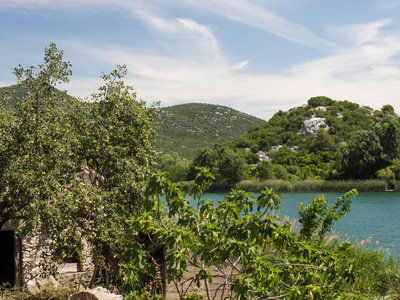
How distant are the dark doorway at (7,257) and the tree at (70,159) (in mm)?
3907

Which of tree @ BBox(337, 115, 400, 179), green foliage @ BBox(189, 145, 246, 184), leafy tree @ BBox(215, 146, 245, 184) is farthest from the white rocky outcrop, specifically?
leafy tree @ BBox(215, 146, 245, 184)

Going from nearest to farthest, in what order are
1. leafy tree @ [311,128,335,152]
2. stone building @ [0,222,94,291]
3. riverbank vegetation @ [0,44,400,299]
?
1. riverbank vegetation @ [0,44,400,299]
2. stone building @ [0,222,94,291]
3. leafy tree @ [311,128,335,152]

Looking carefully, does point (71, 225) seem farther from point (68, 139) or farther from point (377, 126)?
point (377, 126)

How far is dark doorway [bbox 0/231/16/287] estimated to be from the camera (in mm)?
12430

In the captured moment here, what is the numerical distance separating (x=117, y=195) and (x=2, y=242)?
5.44 m

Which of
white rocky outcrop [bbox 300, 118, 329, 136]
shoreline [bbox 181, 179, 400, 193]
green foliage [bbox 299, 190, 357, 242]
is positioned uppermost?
white rocky outcrop [bbox 300, 118, 329, 136]

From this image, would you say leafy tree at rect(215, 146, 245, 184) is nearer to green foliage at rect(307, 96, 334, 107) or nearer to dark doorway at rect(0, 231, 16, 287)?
green foliage at rect(307, 96, 334, 107)

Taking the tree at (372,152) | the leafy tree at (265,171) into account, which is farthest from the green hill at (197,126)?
the tree at (372,152)

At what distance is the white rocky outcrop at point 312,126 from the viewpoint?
7950cm

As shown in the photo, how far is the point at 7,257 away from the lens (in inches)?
500

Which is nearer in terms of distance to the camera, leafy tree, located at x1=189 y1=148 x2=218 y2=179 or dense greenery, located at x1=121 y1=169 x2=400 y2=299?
dense greenery, located at x1=121 y1=169 x2=400 y2=299

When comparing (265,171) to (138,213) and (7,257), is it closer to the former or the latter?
(7,257)

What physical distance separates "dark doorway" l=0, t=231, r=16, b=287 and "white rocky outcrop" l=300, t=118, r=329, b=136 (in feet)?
235

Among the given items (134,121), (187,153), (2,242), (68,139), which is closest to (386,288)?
(134,121)
